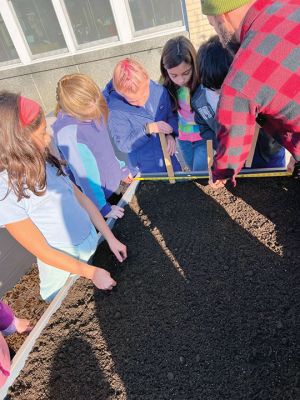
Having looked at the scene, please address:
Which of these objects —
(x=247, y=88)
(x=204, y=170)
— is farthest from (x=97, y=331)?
(x=204, y=170)

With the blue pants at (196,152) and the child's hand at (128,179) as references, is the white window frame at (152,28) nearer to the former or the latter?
the blue pants at (196,152)

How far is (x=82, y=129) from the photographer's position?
184cm

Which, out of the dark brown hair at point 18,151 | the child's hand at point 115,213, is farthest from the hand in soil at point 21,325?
the dark brown hair at point 18,151

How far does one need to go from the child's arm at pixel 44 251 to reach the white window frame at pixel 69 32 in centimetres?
430

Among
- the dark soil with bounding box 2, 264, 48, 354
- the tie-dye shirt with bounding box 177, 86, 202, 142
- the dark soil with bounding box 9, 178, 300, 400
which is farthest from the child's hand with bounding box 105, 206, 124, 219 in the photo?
the tie-dye shirt with bounding box 177, 86, 202, 142

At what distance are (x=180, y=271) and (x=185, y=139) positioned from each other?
1217 mm

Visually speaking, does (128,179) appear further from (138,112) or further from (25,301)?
(25,301)

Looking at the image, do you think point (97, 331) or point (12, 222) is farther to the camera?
point (97, 331)

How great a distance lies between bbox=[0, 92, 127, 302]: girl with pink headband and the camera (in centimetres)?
112

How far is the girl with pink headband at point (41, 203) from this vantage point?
44.0 inches

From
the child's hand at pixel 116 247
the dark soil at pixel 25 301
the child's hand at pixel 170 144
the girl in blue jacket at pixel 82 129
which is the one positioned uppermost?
the girl in blue jacket at pixel 82 129

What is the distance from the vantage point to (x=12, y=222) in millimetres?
1186

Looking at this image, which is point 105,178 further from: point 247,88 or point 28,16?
point 28,16

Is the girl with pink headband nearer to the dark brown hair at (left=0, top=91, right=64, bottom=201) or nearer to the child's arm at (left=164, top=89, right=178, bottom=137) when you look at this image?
the dark brown hair at (left=0, top=91, right=64, bottom=201)
